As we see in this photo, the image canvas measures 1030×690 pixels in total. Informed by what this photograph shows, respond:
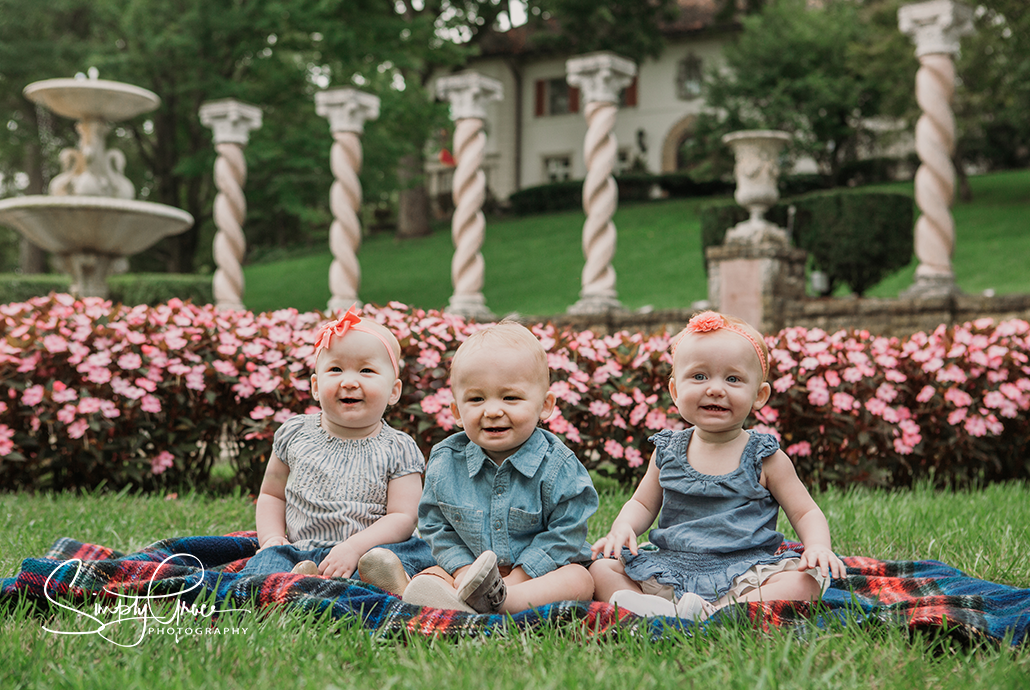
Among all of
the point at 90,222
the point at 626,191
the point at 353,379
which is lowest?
the point at 353,379

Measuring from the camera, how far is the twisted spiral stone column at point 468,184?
38.6 ft

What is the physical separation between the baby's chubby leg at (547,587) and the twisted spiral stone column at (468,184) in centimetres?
905

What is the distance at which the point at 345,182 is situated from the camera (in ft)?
41.9

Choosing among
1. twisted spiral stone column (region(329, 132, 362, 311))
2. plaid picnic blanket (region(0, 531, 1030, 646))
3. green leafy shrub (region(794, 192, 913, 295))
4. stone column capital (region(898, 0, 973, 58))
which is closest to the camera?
plaid picnic blanket (region(0, 531, 1030, 646))

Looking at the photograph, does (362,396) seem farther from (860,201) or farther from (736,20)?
(736,20)

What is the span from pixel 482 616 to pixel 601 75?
10.00m

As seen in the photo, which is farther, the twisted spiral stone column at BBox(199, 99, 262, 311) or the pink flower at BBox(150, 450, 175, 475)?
the twisted spiral stone column at BBox(199, 99, 262, 311)

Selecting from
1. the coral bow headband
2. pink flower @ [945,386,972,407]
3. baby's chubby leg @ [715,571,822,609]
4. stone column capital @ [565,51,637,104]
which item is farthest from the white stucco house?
baby's chubby leg @ [715,571,822,609]

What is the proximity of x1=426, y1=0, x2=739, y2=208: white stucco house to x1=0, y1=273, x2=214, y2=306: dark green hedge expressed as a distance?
1605 cm

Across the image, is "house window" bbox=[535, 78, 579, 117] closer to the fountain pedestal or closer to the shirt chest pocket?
the fountain pedestal

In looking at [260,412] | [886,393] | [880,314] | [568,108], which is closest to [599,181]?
[880,314]

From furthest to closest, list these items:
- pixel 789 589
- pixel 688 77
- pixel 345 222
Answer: pixel 688 77
pixel 345 222
pixel 789 589

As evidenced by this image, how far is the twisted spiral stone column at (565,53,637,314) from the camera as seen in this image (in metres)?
11.0

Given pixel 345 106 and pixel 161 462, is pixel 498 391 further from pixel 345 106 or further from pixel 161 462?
pixel 345 106
